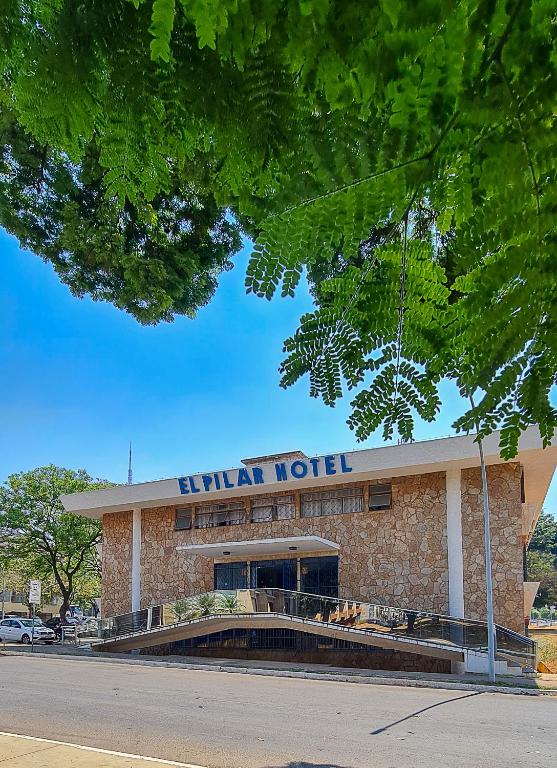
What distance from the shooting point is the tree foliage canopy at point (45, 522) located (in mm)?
35188

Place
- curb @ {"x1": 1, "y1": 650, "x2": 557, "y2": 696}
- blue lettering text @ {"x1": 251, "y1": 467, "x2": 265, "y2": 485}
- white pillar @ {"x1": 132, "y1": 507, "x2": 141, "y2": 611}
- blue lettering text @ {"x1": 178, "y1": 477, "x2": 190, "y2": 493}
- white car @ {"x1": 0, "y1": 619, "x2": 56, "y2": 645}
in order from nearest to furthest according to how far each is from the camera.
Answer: curb @ {"x1": 1, "y1": 650, "x2": 557, "y2": 696} < blue lettering text @ {"x1": 251, "y1": 467, "x2": 265, "y2": 485} < blue lettering text @ {"x1": 178, "y1": 477, "x2": 190, "y2": 493} < white pillar @ {"x1": 132, "y1": 507, "x2": 141, "y2": 611} < white car @ {"x1": 0, "y1": 619, "x2": 56, "y2": 645}

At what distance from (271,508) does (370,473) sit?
5.12 m

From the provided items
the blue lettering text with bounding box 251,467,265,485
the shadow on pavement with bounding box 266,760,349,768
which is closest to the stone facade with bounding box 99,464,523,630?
the blue lettering text with bounding box 251,467,265,485

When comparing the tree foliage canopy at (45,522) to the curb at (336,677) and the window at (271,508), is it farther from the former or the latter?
the window at (271,508)

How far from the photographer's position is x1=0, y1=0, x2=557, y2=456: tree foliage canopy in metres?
1.69

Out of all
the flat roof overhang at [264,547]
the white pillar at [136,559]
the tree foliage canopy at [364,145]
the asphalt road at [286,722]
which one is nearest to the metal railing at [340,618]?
the flat roof overhang at [264,547]

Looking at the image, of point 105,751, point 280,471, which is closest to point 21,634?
point 280,471

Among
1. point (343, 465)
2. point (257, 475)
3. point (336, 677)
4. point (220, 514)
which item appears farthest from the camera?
point (220, 514)

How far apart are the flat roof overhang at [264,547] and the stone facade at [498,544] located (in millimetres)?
4774

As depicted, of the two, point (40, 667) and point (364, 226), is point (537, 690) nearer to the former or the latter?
point (40, 667)

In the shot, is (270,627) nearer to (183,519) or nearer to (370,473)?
(370,473)

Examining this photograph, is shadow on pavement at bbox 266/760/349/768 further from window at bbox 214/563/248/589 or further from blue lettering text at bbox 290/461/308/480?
window at bbox 214/563/248/589

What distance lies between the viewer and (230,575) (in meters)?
27.1

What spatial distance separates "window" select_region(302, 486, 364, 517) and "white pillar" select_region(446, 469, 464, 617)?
3389mm
